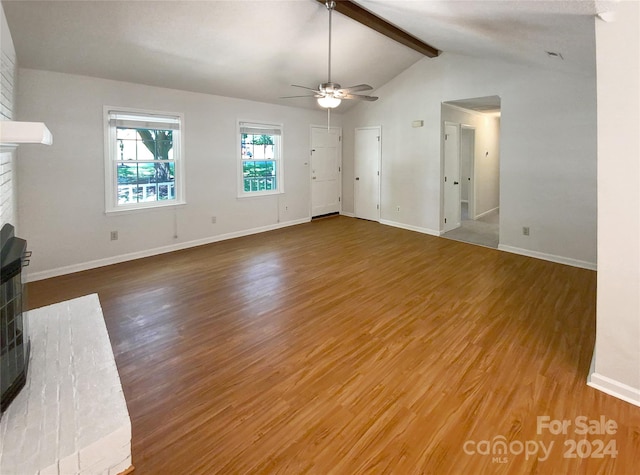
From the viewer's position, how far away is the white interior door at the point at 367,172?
7594 mm

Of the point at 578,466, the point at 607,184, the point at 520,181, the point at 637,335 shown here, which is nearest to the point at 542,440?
the point at 578,466

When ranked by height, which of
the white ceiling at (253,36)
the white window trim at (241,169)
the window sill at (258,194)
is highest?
the white ceiling at (253,36)

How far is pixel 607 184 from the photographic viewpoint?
216 centimetres

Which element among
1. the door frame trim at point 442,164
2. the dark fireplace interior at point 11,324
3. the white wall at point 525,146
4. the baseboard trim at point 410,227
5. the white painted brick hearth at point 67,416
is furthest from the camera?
the baseboard trim at point 410,227

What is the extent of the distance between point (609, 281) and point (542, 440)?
42.7 inches

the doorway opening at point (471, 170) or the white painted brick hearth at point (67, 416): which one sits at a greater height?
the doorway opening at point (471, 170)

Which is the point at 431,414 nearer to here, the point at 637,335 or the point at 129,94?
the point at 637,335

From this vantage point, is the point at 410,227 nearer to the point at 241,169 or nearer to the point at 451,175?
the point at 451,175

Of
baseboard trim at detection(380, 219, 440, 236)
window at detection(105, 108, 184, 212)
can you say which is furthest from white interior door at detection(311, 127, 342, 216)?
window at detection(105, 108, 184, 212)

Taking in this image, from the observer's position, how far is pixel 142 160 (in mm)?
5195

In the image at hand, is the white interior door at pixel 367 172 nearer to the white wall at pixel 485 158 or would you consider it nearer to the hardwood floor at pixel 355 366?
the white wall at pixel 485 158

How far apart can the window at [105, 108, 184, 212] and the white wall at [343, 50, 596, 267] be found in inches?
168

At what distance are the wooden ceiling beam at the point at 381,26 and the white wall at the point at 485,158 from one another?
1.83 m

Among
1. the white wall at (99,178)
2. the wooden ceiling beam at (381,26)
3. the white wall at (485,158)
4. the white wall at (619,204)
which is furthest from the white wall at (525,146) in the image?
the white wall at (619,204)
